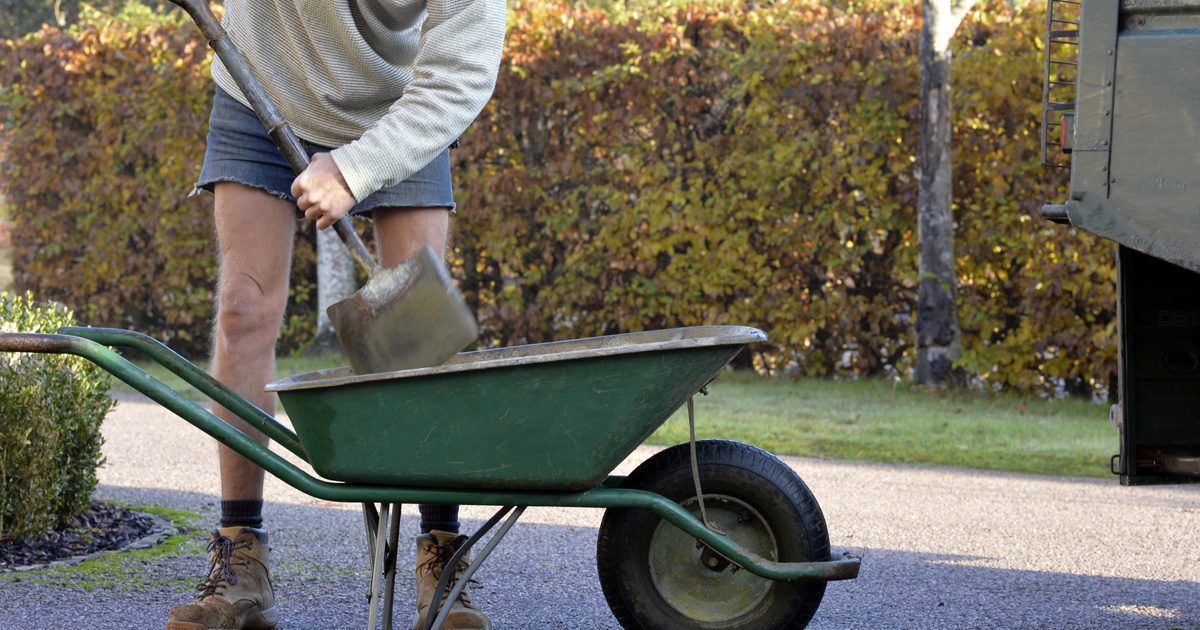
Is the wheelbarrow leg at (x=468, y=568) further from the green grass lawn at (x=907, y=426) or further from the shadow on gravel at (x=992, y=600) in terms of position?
the green grass lawn at (x=907, y=426)

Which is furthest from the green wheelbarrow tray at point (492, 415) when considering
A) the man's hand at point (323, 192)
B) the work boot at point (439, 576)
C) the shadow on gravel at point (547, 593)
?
the shadow on gravel at point (547, 593)

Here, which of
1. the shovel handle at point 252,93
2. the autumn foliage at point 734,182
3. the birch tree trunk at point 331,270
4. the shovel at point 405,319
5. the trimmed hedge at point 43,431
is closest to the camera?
the shovel at point 405,319

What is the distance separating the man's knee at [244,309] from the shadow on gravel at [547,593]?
0.72m

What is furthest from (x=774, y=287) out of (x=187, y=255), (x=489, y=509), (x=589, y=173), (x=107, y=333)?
(x=107, y=333)

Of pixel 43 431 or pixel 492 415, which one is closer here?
pixel 492 415

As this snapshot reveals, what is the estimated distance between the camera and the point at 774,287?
8.70 metres

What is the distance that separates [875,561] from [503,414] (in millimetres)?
2016

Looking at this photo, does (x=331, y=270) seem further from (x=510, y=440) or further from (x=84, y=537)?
(x=510, y=440)

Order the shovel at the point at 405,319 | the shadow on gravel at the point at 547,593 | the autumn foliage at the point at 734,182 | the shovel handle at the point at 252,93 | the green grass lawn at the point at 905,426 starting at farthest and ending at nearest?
the autumn foliage at the point at 734,182 < the green grass lawn at the point at 905,426 < the shadow on gravel at the point at 547,593 < the shovel handle at the point at 252,93 < the shovel at the point at 405,319

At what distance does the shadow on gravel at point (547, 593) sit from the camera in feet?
10.8

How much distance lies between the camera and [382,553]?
2.58m

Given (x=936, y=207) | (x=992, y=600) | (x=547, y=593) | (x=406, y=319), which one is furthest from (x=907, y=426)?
(x=406, y=319)

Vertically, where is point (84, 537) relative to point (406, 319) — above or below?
below

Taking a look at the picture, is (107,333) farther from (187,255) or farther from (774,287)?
(187,255)
